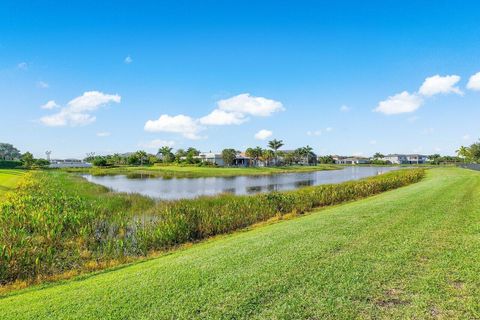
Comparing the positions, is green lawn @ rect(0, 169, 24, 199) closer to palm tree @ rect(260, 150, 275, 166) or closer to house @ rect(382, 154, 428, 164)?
palm tree @ rect(260, 150, 275, 166)

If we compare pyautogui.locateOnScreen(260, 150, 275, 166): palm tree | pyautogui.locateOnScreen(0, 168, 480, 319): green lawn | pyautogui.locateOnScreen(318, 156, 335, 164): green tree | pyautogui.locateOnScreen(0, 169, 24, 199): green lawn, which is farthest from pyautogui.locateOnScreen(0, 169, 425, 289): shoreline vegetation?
pyautogui.locateOnScreen(318, 156, 335, 164): green tree

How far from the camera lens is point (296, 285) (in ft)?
16.9

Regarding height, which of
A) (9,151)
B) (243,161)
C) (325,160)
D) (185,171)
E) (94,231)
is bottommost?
(94,231)

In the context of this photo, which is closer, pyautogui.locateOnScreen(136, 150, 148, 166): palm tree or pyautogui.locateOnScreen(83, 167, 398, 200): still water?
pyautogui.locateOnScreen(83, 167, 398, 200): still water

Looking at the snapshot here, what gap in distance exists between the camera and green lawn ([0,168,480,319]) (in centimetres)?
443

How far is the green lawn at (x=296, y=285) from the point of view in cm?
443

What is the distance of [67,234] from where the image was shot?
11.7m

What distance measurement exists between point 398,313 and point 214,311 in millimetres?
2433

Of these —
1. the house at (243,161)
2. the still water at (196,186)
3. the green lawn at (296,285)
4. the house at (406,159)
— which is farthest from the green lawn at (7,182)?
the house at (406,159)

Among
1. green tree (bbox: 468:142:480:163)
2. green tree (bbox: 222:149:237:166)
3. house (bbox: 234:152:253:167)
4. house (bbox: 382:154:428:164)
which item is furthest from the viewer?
house (bbox: 382:154:428:164)

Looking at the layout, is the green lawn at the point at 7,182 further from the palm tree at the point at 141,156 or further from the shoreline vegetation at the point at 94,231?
the palm tree at the point at 141,156

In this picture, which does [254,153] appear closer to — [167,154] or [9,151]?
[167,154]

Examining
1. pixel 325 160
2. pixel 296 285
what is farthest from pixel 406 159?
pixel 296 285

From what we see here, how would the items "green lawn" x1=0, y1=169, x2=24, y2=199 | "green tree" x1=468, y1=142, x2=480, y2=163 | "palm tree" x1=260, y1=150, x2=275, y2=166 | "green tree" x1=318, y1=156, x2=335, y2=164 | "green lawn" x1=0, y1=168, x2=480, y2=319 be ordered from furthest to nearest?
"green tree" x1=318, y1=156, x2=335, y2=164 → "palm tree" x1=260, y1=150, x2=275, y2=166 → "green tree" x1=468, y1=142, x2=480, y2=163 → "green lawn" x1=0, y1=169, x2=24, y2=199 → "green lawn" x1=0, y1=168, x2=480, y2=319
